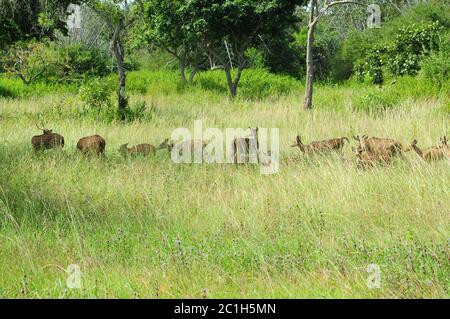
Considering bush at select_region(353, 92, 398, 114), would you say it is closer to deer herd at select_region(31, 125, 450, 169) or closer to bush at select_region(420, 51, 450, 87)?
bush at select_region(420, 51, 450, 87)

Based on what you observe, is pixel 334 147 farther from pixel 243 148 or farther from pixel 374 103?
pixel 374 103

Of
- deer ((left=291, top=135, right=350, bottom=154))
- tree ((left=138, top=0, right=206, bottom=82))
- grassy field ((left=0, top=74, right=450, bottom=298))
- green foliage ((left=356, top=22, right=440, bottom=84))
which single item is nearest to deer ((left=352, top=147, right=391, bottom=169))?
grassy field ((left=0, top=74, right=450, bottom=298))

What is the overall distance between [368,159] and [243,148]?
1.42 m

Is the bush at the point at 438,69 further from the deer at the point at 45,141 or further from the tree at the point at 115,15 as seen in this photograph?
the deer at the point at 45,141

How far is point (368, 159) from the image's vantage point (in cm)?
568

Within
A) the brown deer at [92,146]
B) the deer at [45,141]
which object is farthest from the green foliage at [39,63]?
the brown deer at [92,146]

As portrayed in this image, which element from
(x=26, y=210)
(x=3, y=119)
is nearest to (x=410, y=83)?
(x=3, y=119)

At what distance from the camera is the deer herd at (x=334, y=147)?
566 cm

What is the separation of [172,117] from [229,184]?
6.00 m

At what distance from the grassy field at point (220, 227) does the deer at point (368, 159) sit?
0.12m

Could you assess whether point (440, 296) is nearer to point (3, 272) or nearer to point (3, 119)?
point (3, 272)

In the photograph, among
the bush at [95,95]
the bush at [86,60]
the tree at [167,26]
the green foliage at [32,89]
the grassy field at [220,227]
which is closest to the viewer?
the grassy field at [220,227]

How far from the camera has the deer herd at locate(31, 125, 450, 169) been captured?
5.66 metres

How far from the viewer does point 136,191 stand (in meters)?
5.23
